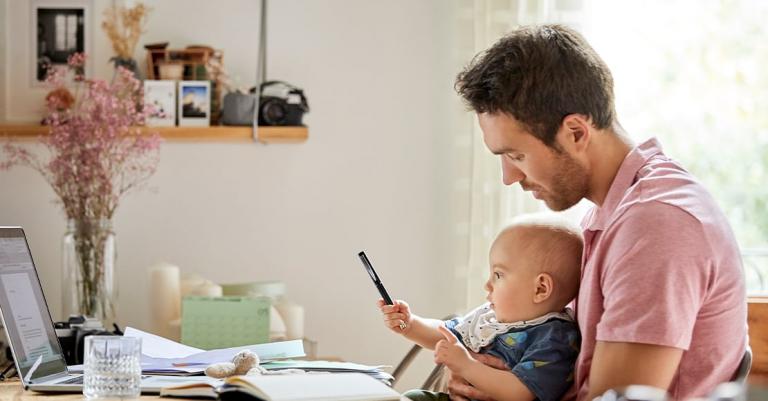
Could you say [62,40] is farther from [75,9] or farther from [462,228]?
[462,228]

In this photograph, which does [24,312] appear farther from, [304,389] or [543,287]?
[543,287]

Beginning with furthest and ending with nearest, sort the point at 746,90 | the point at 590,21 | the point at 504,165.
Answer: the point at 746,90 < the point at 590,21 < the point at 504,165

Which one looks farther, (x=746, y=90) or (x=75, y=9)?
(x=746, y=90)

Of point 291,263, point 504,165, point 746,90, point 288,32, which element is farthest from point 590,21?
point 504,165

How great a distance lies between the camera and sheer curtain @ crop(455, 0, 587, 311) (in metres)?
3.52

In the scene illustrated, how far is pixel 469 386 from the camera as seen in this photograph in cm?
189

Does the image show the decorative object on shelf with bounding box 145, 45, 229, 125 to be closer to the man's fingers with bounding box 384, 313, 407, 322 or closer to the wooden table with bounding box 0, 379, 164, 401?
the man's fingers with bounding box 384, 313, 407, 322

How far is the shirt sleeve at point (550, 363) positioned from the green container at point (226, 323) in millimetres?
941

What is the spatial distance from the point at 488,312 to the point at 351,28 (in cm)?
184

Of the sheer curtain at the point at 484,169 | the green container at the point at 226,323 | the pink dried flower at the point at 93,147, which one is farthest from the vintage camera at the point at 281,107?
the green container at the point at 226,323

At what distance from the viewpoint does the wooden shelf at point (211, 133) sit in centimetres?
345

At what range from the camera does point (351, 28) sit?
3695 millimetres

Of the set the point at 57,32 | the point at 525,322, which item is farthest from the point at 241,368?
the point at 57,32

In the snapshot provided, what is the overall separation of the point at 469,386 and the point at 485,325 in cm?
16
